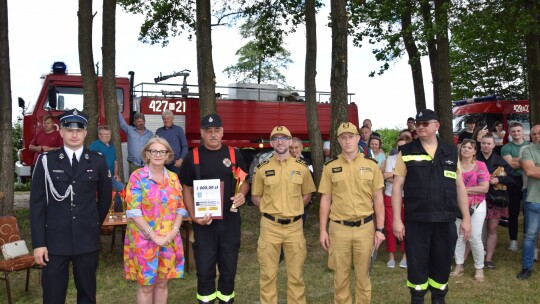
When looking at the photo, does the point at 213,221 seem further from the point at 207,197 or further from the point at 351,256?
the point at 351,256

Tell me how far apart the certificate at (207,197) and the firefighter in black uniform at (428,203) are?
5.72ft

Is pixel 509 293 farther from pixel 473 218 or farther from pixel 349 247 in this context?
pixel 349 247

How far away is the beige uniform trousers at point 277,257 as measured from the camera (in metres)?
5.02

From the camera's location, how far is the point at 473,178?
21.8 ft

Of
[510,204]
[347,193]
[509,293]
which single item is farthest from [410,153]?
[510,204]

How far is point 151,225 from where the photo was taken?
4.58m

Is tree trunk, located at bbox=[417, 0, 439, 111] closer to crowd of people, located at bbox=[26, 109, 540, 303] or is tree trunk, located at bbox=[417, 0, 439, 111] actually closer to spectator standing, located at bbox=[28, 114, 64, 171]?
crowd of people, located at bbox=[26, 109, 540, 303]

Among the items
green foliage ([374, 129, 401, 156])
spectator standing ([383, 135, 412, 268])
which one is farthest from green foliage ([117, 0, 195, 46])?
green foliage ([374, 129, 401, 156])

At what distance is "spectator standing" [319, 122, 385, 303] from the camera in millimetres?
4934

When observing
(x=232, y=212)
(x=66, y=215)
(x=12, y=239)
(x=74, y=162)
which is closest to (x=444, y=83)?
Answer: (x=232, y=212)

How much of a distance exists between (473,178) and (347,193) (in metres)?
2.49

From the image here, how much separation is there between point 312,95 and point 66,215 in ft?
26.2

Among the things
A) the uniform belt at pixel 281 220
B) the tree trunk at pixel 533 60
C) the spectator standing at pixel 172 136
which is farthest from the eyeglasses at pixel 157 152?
the tree trunk at pixel 533 60

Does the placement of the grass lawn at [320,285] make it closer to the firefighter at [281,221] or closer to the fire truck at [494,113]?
the firefighter at [281,221]
